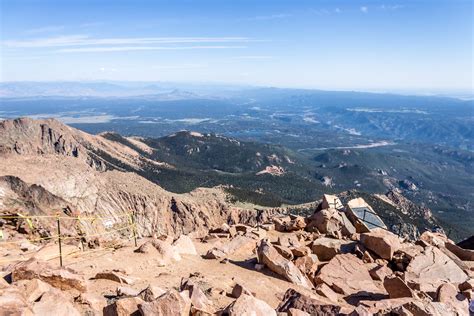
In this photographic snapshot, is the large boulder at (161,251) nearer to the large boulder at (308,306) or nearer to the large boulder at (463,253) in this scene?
the large boulder at (308,306)

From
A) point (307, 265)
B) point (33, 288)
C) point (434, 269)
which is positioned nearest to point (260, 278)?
point (307, 265)

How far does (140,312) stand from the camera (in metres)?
11.1

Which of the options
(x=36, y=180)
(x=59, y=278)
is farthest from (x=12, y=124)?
(x=59, y=278)

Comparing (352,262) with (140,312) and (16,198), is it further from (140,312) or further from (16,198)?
(16,198)

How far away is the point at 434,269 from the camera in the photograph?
21000 mm

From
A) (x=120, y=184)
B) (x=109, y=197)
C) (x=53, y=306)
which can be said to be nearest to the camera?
(x=53, y=306)

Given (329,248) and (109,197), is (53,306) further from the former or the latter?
(109,197)

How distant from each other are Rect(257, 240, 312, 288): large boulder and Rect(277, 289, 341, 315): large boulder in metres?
4.16

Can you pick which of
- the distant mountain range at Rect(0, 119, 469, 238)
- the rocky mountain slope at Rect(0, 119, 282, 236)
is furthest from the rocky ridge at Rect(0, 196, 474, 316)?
the rocky mountain slope at Rect(0, 119, 282, 236)

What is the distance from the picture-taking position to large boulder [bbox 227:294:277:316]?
37.6 ft

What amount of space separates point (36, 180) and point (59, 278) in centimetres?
6421

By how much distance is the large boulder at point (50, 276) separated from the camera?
13.2 m

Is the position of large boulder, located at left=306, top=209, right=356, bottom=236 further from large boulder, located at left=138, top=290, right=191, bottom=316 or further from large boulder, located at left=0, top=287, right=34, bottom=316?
large boulder, located at left=0, top=287, right=34, bottom=316

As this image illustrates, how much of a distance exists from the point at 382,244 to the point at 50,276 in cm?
1692
